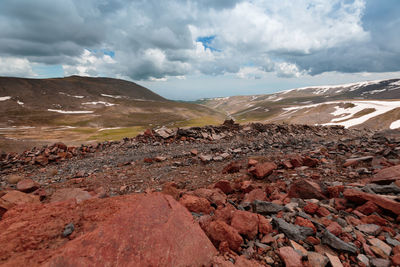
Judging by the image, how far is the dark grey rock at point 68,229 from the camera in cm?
404

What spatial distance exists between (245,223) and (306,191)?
3.59 metres

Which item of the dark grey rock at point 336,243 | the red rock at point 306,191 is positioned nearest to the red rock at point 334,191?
the red rock at point 306,191

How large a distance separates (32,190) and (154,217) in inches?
396

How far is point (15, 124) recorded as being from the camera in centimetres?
12825

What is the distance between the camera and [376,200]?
537cm

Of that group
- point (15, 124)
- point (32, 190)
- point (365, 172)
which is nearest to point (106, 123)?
→ point (15, 124)

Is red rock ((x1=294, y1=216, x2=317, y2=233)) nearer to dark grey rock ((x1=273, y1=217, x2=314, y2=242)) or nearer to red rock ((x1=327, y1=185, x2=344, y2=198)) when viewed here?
dark grey rock ((x1=273, y1=217, x2=314, y2=242))

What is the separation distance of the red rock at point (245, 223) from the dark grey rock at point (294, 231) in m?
0.64

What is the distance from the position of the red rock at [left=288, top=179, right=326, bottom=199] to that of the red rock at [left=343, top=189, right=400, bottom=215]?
2.95 ft

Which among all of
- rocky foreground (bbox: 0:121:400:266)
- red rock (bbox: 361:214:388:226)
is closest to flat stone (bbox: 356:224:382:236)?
rocky foreground (bbox: 0:121:400:266)

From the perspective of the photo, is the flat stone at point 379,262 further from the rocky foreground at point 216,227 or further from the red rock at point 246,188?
the red rock at point 246,188

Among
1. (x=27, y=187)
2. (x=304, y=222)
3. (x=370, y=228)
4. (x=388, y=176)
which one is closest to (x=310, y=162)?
(x=388, y=176)

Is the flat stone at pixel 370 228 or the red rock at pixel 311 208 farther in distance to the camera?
the red rock at pixel 311 208

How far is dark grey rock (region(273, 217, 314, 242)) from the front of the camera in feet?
13.9
